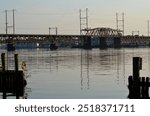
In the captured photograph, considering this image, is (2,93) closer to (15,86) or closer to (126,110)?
(15,86)

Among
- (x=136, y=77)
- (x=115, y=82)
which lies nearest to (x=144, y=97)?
(x=136, y=77)

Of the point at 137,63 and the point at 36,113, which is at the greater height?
the point at 137,63

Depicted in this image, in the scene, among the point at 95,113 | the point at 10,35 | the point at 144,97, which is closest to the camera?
the point at 95,113

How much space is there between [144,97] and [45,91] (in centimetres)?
1011

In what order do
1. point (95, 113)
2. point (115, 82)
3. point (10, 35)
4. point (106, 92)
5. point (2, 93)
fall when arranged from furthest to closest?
point (10, 35) < point (115, 82) < point (106, 92) < point (2, 93) < point (95, 113)

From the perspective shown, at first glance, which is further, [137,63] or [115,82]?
[115,82]

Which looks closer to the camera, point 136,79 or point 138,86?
point 138,86

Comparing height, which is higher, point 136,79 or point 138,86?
point 136,79

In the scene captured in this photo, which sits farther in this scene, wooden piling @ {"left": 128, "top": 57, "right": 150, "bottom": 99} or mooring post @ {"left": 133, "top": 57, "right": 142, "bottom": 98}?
mooring post @ {"left": 133, "top": 57, "right": 142, "bottom": 98}

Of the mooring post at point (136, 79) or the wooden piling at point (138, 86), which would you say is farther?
the mooring post at point (136, 79)

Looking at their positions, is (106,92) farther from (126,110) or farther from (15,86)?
(126,110)

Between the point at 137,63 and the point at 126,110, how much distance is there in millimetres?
9114

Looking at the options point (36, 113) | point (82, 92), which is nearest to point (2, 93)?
point (82, 92)

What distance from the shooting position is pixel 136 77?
22422mm
